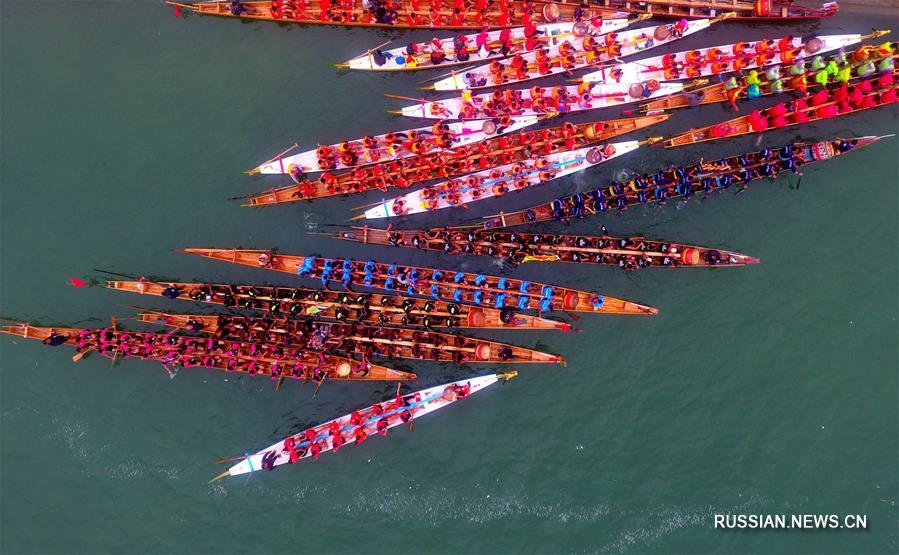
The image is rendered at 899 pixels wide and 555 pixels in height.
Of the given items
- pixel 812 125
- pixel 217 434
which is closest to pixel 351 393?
pixel 217 434

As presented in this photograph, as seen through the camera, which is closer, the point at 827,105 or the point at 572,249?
the point at 827,105

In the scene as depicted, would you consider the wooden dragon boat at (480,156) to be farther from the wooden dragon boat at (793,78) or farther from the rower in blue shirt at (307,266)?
the rower in blue shirt at (307,266)

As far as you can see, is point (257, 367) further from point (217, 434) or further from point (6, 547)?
point (6, 547)

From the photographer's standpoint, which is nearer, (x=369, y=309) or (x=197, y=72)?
(x=369, y=309)

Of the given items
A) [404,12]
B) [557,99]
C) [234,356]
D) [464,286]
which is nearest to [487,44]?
[557,99]

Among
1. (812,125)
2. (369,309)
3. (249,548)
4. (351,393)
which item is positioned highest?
(812,125)

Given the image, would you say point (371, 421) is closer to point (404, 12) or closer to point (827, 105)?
point (404, 12)

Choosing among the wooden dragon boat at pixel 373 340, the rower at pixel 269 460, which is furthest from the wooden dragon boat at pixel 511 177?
the rower at pixel 269 460

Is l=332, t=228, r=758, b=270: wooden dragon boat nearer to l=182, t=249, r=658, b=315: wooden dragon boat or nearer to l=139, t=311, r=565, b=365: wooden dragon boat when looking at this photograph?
l=182, t=249, r=658, b=315: wooden dragon boat
